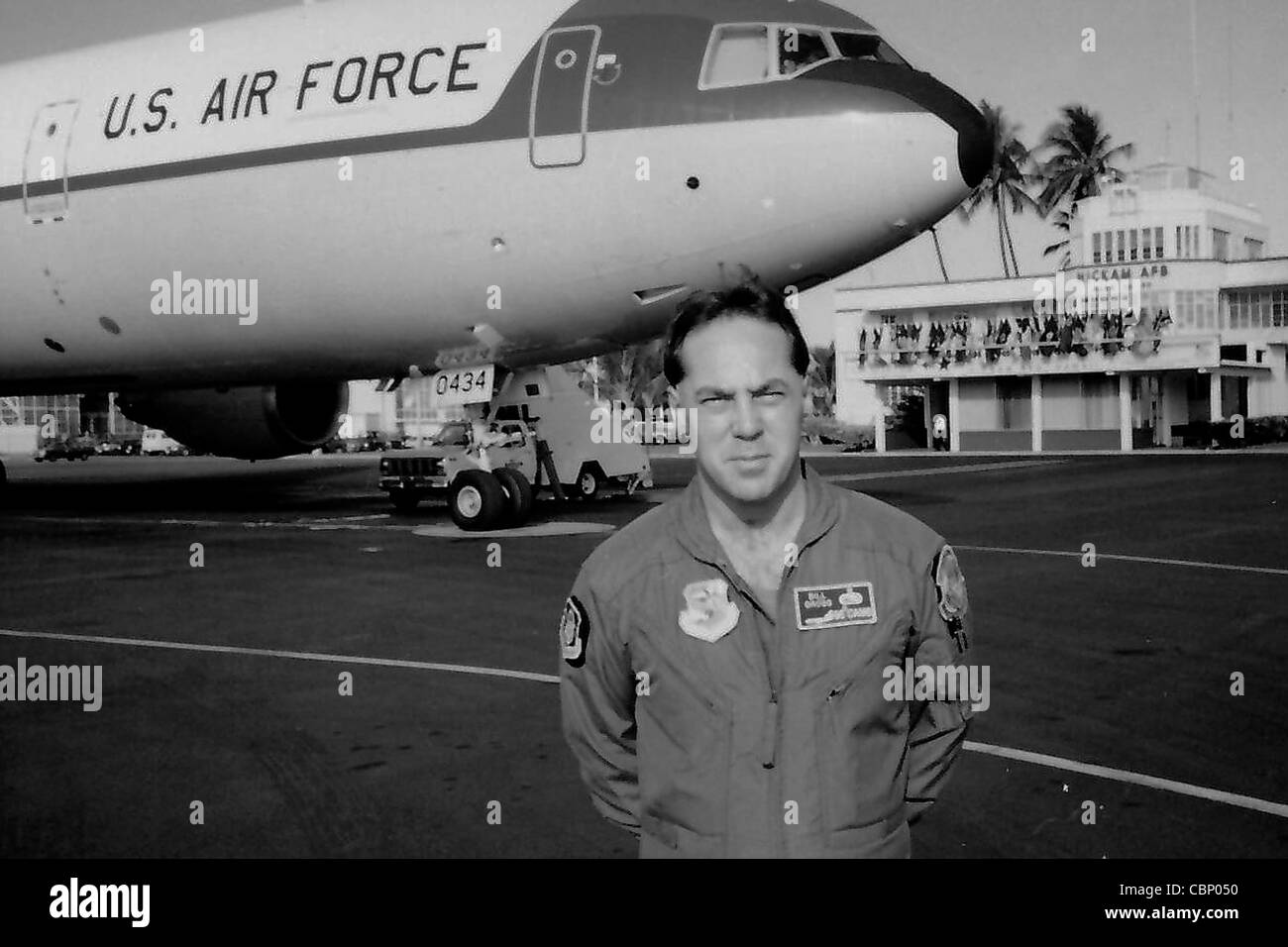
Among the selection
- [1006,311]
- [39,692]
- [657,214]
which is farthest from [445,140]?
[1006,311]

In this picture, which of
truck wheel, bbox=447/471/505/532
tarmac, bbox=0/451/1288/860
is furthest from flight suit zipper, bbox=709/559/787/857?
truck wheel, bbox=447/471/505/532

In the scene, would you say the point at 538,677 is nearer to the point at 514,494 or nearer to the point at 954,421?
the point at 514,494

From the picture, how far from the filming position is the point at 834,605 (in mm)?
2303

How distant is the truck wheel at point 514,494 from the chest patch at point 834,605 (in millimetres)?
12995

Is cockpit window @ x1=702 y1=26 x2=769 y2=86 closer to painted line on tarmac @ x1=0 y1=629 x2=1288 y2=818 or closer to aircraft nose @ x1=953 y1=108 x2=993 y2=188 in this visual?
aircraft nose @ x1=953 y1=108 x2=993 y2=188

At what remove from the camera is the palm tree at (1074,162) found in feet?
244

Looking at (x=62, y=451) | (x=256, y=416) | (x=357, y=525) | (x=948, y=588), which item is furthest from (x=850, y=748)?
(x=62, y=451)

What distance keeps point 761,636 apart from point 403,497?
1742 centimetres

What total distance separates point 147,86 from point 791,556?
15.0 m

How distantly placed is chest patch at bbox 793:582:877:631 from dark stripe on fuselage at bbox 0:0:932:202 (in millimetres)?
10367

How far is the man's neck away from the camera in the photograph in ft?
7.94

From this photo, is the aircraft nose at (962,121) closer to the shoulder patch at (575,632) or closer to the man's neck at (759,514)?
the man's neck at (759,514)

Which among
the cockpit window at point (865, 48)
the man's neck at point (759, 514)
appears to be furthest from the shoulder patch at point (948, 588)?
the cockpit window at point (865, 48)

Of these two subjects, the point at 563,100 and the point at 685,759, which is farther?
the point at 563,100
